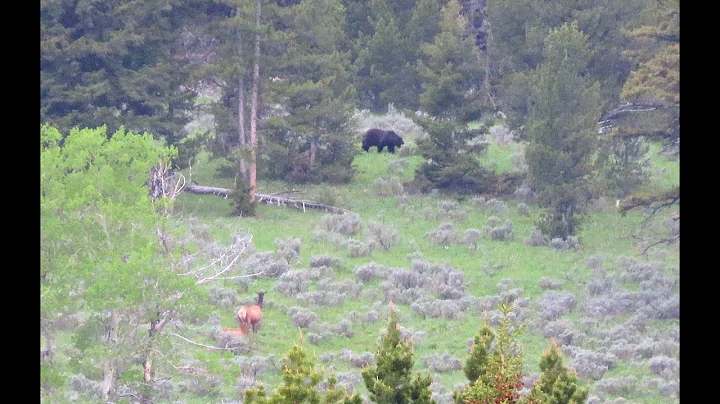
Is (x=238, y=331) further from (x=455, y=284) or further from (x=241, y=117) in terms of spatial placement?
(x=241, y=117)

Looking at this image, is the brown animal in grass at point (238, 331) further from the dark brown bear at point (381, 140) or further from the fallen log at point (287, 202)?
the dark brown bear at point (381, 140)

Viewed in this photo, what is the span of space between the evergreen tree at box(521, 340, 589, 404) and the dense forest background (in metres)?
0.02

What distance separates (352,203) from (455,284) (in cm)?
886

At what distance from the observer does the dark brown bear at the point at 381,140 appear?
35375 mm

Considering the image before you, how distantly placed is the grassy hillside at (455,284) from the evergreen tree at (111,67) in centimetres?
310

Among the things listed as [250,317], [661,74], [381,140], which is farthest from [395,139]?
[250,317]

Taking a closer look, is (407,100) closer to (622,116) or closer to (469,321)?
(622,116)

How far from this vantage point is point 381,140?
116ft

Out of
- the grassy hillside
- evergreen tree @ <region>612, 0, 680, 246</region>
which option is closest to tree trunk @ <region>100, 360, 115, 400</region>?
the grassy hillside

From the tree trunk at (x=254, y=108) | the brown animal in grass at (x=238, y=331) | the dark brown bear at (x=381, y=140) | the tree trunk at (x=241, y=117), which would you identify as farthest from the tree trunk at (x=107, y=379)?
the dark brown bear at (x=381, y=140)

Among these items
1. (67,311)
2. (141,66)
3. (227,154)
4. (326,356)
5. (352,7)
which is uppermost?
(352,7)

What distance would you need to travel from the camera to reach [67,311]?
12.9 meters
